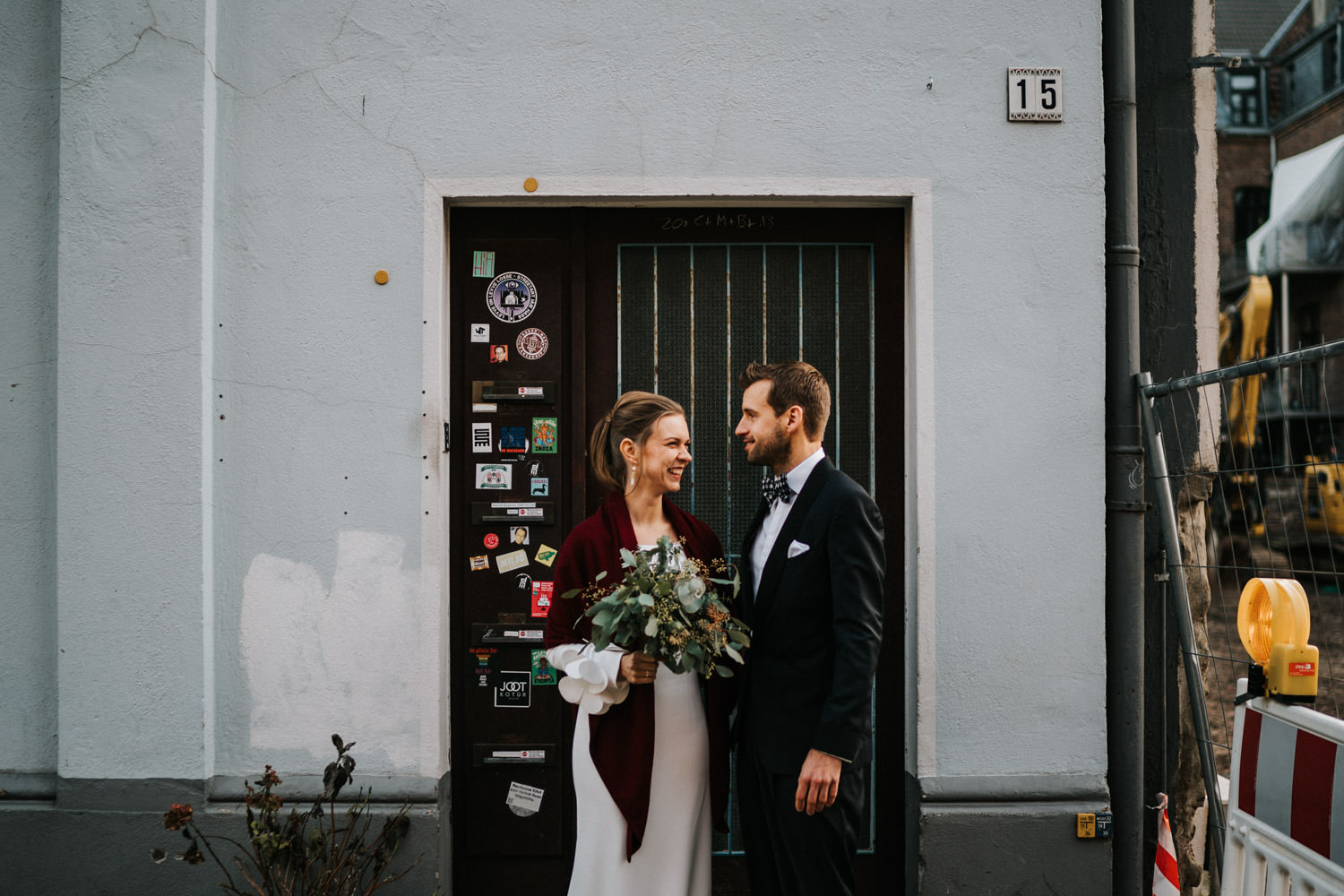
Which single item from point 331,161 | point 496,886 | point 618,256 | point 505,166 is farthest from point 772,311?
point 496,886

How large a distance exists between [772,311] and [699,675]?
1.80 meters

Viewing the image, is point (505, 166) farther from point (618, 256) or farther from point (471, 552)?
point (471, 552)

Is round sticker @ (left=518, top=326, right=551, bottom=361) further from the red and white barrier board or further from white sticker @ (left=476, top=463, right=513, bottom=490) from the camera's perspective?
the red and white barrier board

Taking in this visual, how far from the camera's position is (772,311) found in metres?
4.11

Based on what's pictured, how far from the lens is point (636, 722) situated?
299 centimetres

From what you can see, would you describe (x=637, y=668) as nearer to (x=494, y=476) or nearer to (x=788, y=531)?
(x=788, y=531)

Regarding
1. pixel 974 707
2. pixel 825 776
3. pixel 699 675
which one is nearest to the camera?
pixel 825 776

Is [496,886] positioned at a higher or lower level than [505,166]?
lower

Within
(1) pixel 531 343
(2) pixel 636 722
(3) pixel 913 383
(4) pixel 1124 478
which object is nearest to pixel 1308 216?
(4) pixel 1124 478

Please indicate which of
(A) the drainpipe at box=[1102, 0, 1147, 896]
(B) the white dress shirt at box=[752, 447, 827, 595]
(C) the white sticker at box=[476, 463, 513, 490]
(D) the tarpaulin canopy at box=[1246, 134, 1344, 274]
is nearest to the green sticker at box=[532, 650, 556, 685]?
(C) the white sticker at box=[476, 463, 513, 490]

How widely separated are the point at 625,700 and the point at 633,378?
1.63 meters

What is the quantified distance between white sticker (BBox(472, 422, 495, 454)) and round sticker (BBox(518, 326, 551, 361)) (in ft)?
1.23

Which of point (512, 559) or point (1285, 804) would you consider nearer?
point (1285, 804)

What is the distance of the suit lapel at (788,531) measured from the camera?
2.99 metres
